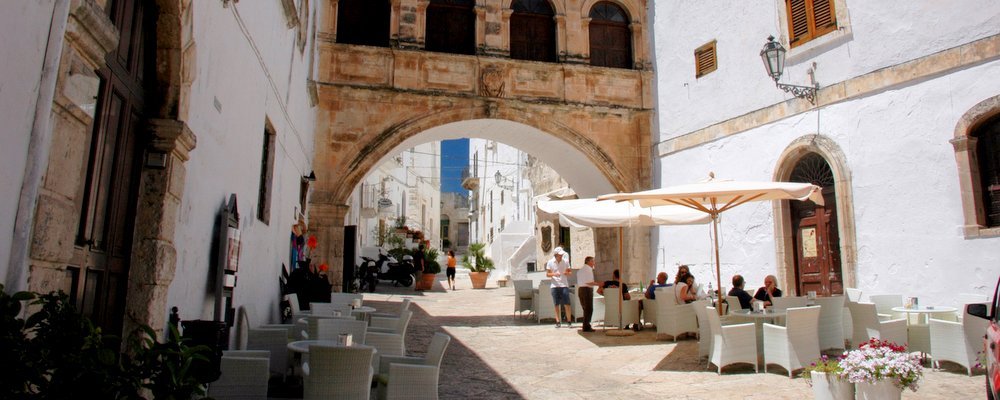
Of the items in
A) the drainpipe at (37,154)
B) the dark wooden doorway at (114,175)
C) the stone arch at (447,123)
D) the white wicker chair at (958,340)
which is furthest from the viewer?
the stone arch at (447,123)

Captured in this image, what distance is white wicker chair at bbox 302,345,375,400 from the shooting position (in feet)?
10.5

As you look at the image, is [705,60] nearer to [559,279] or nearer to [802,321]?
[559,279]

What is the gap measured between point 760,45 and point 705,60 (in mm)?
1387

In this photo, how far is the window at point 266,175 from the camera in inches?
271

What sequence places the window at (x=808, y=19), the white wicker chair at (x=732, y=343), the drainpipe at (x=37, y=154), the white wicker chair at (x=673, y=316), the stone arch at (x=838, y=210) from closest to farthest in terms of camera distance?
the drainpipe at (x=37, y=154) → the white wicker chair at (x=732, y=343) → the white wicker chair at (x=673, y=316) → the stone arch at (x=838, y=210) → the window at (x=808, y=19)

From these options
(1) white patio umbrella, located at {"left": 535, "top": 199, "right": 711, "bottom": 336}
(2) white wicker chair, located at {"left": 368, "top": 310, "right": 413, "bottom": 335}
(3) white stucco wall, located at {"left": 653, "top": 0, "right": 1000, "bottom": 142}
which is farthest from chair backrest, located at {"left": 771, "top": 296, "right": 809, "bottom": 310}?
(2) white wicker chair, located at {"left": 368, "top": 310, "right": 413, "bottom": 335}

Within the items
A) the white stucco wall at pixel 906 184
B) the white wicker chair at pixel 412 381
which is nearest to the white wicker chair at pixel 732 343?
the white wicker chair at pixel 412 381

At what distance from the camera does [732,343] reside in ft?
18.3

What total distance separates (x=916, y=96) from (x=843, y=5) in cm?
182

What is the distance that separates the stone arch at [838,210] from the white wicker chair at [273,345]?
756 cm

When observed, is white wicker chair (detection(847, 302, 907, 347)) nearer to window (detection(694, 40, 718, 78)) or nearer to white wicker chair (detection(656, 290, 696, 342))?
white wicker chair (detection(656, 290, 696, 342))

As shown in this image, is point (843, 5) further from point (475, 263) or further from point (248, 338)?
point (475, 263)

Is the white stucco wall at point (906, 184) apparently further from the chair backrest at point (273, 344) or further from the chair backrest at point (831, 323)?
the chair backrest at point (273, 344)

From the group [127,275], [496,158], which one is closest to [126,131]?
[127,275]
